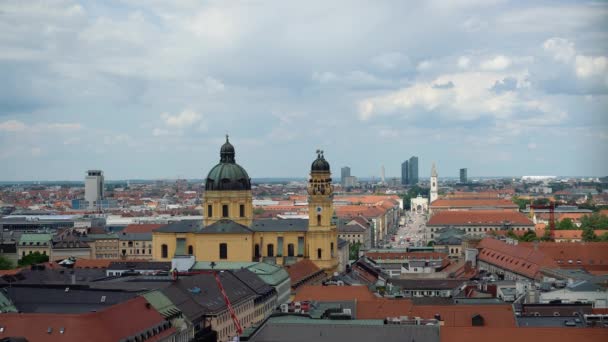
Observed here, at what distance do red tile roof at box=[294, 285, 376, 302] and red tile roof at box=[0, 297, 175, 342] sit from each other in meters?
20.8

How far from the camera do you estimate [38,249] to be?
5935 inches

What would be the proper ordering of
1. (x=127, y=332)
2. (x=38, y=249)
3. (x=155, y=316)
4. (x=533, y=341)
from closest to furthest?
1. (x=533, y=341)
2. (x=127, y=332)
3. (x=155, y=316)
4. (x=38, y=249)

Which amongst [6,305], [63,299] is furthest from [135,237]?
[6,305]

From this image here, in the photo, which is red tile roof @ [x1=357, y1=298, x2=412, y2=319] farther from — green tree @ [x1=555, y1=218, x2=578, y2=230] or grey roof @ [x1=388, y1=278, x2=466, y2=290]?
green tree @ [x1=555, y1=218, x2=578, y2=230]

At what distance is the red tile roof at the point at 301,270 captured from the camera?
106 metres

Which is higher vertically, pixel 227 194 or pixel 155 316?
pixel 227 194

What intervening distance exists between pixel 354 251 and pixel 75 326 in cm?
11065

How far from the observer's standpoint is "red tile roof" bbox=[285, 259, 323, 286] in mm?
106188

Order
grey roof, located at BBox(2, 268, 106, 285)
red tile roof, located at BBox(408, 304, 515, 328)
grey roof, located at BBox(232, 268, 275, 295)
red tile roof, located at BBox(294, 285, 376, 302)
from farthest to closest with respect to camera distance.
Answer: grey roof, located at BBox(232, 268, 275, 295), grey roof, located at BBox(2, 268, 106, 285), red tile roof, located at BBox(294, 285, 376, 302), red tile roof, located at BBox(408, 304, 515, 328)

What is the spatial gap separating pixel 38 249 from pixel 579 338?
10914cm

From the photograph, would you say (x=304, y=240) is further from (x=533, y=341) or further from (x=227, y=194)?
(x=533, y=341)

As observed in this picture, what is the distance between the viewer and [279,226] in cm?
12094

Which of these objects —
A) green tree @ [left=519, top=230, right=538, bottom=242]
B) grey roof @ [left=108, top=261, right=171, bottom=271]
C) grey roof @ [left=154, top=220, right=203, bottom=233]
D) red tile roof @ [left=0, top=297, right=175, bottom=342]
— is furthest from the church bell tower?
red tile roof @ [left=0, top=297, right=175, bottom=342]

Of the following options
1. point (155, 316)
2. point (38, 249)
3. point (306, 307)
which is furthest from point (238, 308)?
point (38, 249)
